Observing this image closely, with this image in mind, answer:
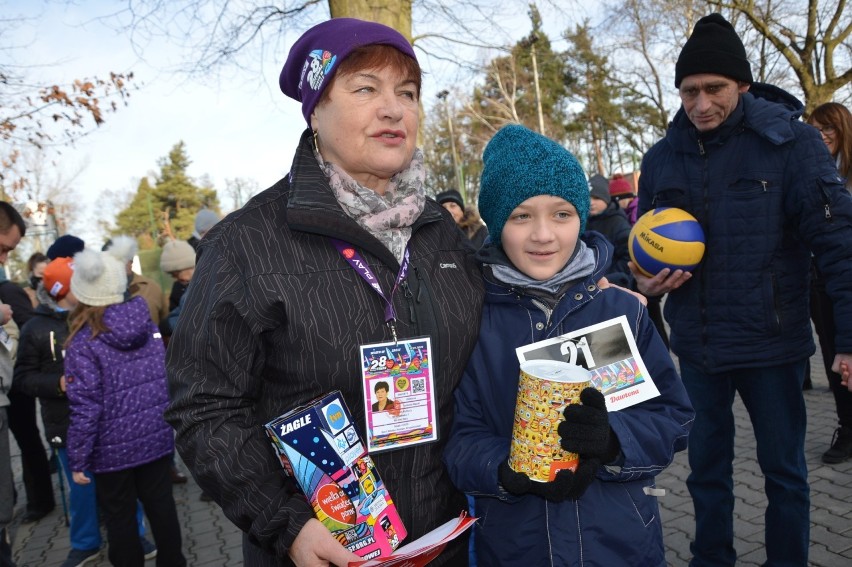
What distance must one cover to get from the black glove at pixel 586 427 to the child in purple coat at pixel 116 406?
2944 millimetres

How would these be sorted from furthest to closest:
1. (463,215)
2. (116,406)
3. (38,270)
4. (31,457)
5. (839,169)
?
(463,215) < (38,270) < (31,457) < (839,169) < (116,406)

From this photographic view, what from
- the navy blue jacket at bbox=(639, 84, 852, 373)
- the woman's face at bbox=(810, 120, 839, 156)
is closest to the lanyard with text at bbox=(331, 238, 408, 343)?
the navy blue jacket at bbox=(639, 84, 852, 373)

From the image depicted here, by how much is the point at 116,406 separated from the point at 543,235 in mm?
2880

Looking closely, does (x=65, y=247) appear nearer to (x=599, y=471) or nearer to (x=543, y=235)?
(x=543, y=235)

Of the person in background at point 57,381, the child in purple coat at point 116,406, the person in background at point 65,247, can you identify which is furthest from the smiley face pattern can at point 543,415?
the person in background at point 65,247

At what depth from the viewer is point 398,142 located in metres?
1.78

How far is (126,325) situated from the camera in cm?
366

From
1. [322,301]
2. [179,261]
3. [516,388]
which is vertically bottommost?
[516,388]

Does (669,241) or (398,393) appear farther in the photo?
(669,241)

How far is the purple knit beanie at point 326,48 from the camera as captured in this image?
165 cm

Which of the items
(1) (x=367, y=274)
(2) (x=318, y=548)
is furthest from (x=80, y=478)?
(1) (x=367, y=274)

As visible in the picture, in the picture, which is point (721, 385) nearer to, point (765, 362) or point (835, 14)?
point (765, 362)

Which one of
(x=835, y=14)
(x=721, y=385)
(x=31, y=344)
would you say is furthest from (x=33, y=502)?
(x=835, y=14)

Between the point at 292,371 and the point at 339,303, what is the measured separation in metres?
0.21
